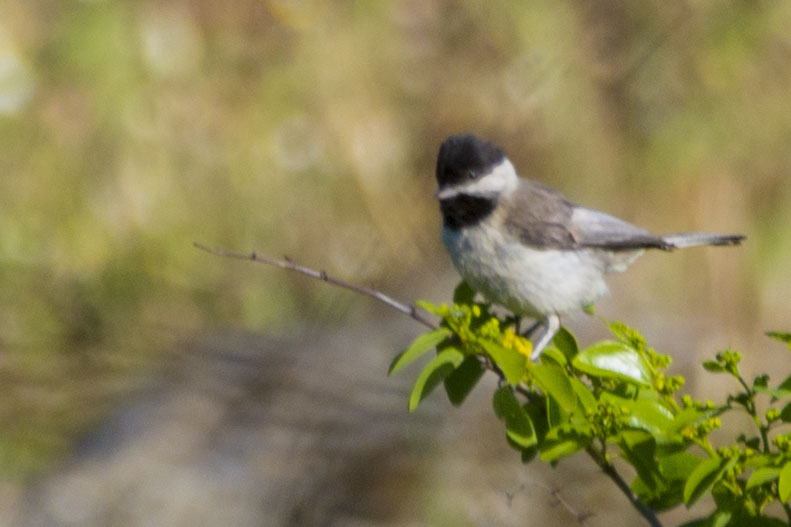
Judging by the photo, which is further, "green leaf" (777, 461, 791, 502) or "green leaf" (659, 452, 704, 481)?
"green leaf" (659, 452, 704, 481)

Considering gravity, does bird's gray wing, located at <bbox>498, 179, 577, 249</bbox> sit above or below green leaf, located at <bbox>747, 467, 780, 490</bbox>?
below

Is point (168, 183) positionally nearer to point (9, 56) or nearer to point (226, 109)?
point (226, 109)

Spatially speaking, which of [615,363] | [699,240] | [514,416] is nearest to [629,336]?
[615,363]

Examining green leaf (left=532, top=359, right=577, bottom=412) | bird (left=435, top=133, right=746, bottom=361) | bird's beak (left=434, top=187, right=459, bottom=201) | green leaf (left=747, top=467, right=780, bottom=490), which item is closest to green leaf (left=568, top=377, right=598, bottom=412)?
green leaf (left=532, top=359, right=577, bottom=412)

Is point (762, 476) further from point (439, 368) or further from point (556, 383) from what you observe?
point (439, 368)

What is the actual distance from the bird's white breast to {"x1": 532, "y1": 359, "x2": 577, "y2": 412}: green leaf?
4.26 feet

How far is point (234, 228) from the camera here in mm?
7059

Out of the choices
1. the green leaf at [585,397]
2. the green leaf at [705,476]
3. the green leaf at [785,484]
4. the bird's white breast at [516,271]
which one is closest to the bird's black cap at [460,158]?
the bird's white breast at [516,271]

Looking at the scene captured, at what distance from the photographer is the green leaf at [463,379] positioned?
263 cm

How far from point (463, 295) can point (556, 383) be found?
106cm

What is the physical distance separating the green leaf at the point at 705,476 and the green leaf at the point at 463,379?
723 millimetres

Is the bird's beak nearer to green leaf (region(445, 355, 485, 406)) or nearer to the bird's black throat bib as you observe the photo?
A: the bird's black throat bib

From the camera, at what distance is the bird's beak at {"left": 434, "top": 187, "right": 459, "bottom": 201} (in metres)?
3.65

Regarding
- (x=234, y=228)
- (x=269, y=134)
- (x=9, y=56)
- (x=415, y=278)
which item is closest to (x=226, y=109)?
(x=269, y=134)
